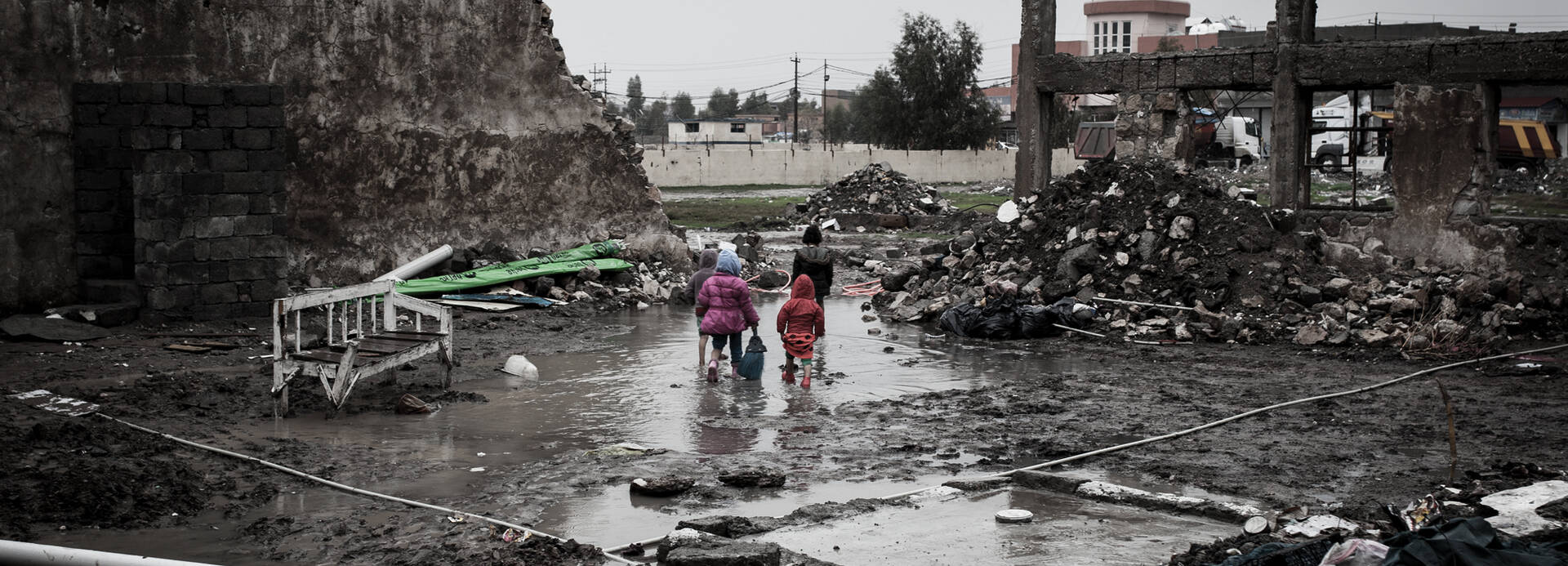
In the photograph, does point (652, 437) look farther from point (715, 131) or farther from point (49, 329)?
point (715, 131)

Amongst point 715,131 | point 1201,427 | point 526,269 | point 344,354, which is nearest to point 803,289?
point 1201,427

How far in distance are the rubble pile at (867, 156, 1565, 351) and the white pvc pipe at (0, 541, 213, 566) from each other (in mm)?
10270

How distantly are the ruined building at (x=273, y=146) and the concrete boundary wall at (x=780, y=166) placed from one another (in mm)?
29512

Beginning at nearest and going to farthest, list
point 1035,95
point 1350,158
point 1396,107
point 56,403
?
point 56,403 → point 1396,107 → point 1035,95 → point 1350,158

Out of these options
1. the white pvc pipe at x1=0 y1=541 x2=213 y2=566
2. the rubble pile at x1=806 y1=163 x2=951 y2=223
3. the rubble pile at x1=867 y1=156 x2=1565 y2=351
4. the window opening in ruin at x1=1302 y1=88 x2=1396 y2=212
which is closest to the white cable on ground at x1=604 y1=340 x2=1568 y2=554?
the rubble pile at x1=867 y1=156 x2=1565 y2=351

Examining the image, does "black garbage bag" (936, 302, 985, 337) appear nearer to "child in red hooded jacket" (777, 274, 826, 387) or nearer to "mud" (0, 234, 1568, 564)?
"mud" (0, 234, 1568, 564)

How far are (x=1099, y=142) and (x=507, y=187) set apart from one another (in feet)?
70.6

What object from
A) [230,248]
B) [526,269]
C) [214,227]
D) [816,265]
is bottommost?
[526,269]

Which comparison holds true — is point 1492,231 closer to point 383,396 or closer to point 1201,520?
point 1201,520

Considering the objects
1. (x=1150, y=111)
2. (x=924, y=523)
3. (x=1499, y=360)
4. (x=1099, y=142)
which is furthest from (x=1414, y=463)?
(x=1099, y=142)

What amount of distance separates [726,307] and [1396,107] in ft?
29.4

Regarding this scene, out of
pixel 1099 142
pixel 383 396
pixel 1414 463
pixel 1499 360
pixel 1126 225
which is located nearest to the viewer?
pixel 1414 463

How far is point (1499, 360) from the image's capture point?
36.9ft

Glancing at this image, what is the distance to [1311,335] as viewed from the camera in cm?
1238
